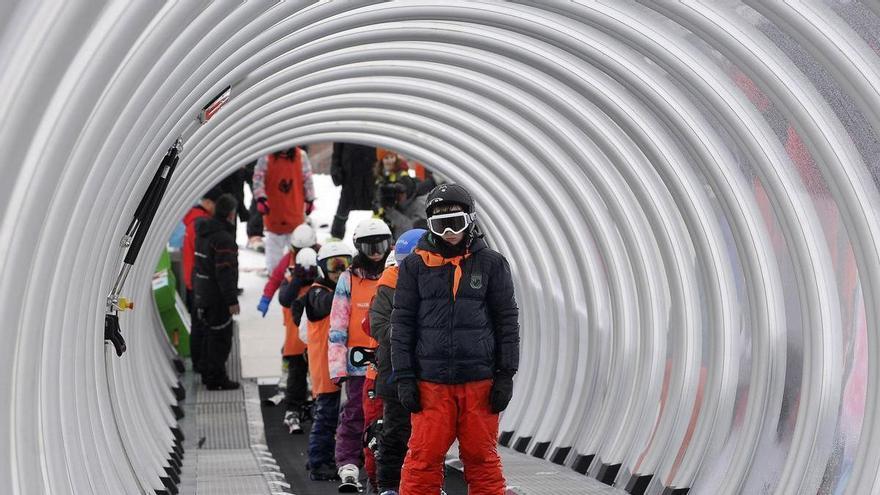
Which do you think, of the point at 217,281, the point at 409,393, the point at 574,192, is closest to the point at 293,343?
the point at 217,281

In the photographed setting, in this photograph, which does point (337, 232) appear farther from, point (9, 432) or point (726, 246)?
point (9, 432)

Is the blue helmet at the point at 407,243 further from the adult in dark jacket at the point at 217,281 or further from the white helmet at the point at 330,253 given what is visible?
the adult in dark jacket at the point at 217,281

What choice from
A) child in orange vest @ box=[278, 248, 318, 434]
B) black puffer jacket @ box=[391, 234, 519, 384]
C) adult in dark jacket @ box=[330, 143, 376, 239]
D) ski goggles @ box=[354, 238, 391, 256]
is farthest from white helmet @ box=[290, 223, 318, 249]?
adult in dark jacket @ box=[330, 143, 376, 239]

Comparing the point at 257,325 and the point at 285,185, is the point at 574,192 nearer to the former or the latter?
the point at 285,185

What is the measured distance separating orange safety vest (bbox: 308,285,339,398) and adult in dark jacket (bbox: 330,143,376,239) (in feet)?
31.4

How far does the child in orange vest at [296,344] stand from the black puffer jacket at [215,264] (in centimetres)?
167

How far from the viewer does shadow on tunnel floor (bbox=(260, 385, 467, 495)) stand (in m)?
9.93

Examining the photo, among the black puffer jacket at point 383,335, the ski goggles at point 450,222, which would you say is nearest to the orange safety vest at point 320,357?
the black puffer jacket at point 383,335

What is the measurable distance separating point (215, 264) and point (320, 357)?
16.7ft

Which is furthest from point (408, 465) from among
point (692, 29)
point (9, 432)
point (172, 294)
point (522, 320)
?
point (172, 294)

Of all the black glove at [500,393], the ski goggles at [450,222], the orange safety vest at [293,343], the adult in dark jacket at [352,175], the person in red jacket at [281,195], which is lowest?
the black glove at [500,393]

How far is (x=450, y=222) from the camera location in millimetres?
6961

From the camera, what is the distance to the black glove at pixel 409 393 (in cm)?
696

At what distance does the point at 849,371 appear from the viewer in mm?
7219
